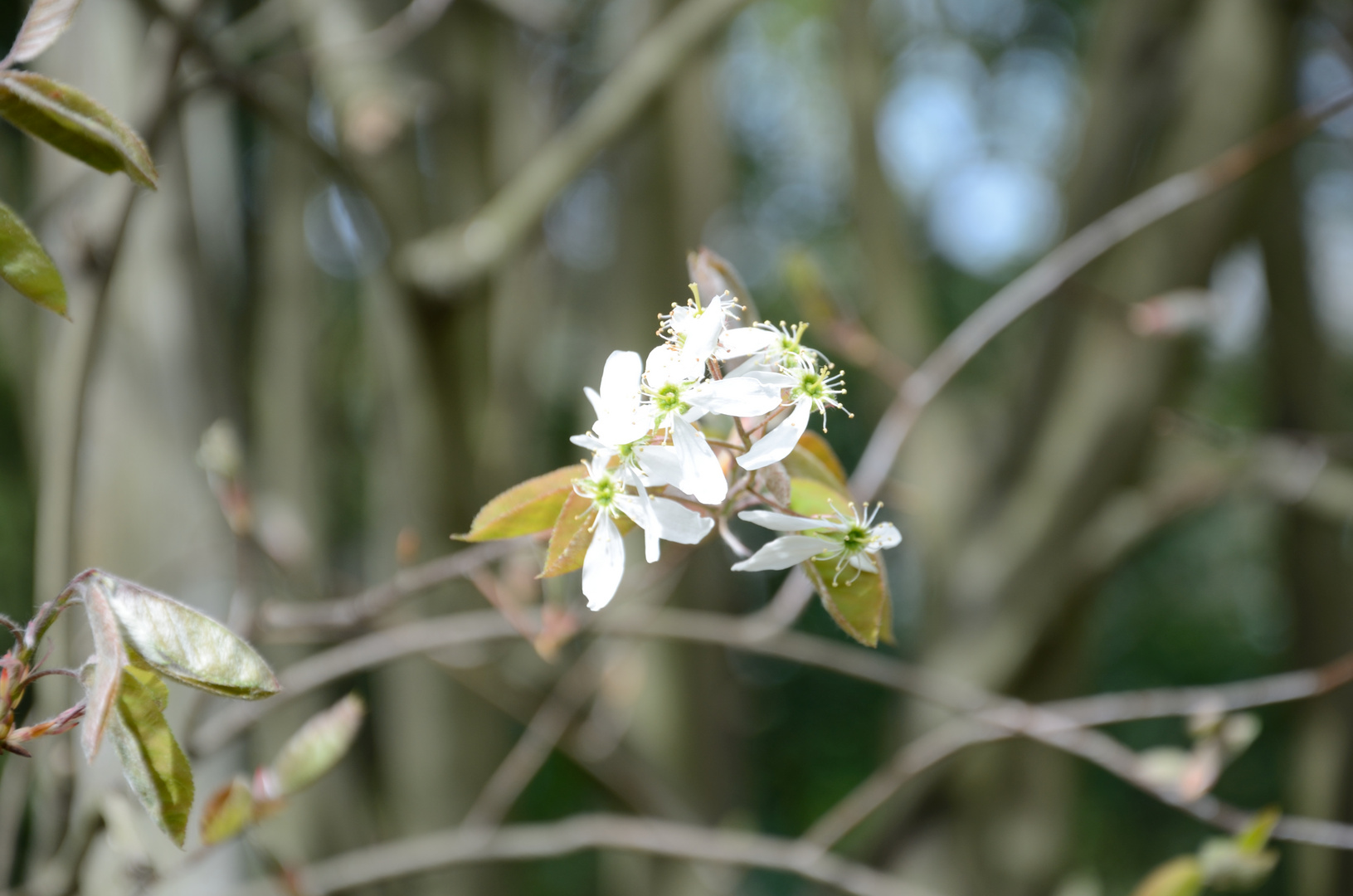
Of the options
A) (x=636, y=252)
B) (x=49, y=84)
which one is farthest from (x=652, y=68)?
(x=49, y=84)

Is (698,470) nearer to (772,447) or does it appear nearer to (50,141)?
(772,447)

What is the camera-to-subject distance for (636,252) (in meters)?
1.72

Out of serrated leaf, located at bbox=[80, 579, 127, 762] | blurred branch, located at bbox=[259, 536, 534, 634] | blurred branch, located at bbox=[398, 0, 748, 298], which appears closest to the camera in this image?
serrated leaf, located at bbox=[80, 579, 127, 762]

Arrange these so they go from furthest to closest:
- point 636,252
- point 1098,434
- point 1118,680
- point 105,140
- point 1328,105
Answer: point 1118,680 → point 636,252 → point 1098,434 → point 1328,105 → point 105,140

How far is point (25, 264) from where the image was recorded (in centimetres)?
35

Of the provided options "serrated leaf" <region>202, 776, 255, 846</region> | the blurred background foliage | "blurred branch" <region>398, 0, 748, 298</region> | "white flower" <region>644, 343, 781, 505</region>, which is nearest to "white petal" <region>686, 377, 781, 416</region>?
"white flower" <region>644, 343, 781, 505</region>

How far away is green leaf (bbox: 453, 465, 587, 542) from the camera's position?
1.40ft

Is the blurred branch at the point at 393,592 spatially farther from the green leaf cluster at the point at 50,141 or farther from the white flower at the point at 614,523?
the green leaf cluster at the point at 50,141

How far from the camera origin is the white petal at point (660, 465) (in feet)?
1.26

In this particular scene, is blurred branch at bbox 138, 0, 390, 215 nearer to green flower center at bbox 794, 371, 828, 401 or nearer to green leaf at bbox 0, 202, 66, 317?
green leaf at bbox 0, 202, 66, 317

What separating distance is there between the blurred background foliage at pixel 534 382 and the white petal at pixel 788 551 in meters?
0.50

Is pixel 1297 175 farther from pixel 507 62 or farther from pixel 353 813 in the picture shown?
pixel 353 813

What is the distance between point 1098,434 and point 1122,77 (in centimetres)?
58

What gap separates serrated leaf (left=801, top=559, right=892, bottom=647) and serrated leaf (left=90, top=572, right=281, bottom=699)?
0.22 metres
